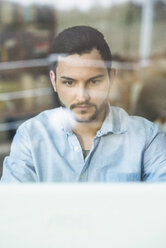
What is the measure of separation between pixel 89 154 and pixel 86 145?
0.11 feet

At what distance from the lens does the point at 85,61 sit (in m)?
1.13

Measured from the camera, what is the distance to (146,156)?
122 cm

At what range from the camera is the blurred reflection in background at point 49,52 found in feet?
4.61

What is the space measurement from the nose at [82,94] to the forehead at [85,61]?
0.22 feet

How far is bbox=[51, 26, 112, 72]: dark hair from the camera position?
111cm

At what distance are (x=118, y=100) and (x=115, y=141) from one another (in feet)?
0.82
